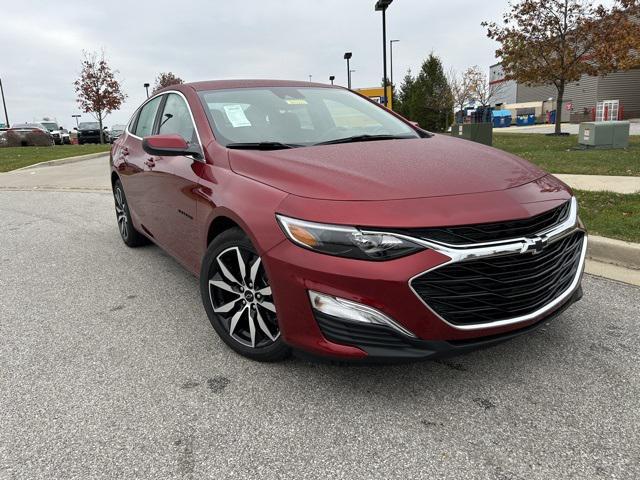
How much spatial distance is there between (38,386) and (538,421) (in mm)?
2544

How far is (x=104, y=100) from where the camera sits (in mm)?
31203

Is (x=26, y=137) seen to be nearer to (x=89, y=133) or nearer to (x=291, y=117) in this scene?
(x=89, y=133)

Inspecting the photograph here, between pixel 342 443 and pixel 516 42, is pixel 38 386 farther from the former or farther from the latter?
pixel 516 42

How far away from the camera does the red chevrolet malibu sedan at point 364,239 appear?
228 cm

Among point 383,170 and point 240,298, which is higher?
point 383,170

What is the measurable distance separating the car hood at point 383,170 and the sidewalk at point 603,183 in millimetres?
4671

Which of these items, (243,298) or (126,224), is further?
(126,224)

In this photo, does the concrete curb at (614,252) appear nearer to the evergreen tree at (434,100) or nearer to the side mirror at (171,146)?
the side mirror at (171,146)

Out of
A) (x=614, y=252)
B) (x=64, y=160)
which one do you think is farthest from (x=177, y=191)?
(x=64, y=160)

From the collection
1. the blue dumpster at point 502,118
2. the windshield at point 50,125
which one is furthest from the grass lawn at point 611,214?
the blue dumpster at point 502,118

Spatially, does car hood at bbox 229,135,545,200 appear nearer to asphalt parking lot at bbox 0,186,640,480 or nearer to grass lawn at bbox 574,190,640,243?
asphalt parking lot at bbox 0,186,640,480

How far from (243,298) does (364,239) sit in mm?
944

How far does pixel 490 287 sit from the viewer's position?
2352 mm

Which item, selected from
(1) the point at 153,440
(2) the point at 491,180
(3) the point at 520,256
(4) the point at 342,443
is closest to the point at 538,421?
(3) the point at 520,256
